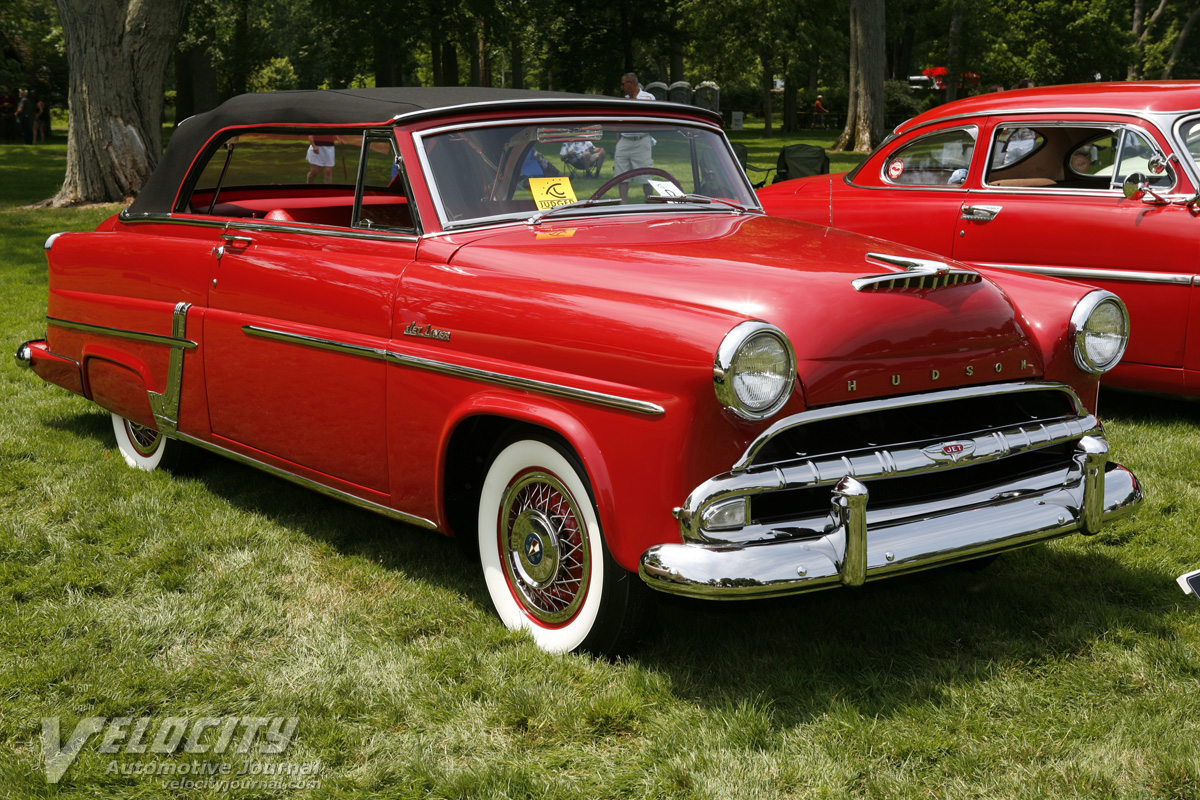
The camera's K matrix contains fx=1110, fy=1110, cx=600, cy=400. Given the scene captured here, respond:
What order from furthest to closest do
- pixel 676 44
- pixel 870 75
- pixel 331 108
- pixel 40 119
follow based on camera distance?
pixel 676 44 < pixel 40 119 < pixel 870 75 < pixel 331 108

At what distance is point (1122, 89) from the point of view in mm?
6242

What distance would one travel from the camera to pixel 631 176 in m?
4.11

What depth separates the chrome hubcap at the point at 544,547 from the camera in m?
3.25

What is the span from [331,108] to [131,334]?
1481 mm

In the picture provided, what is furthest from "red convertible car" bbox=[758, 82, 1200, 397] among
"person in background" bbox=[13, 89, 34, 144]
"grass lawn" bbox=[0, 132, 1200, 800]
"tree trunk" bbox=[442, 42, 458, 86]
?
"person in background" bbox=[13, 89, 34, 144]

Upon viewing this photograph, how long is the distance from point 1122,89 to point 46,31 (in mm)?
50264

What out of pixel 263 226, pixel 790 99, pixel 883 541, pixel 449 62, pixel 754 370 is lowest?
pixel 883 541

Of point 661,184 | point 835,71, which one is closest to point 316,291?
point 661,184

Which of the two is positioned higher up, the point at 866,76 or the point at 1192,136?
the point at 866,76

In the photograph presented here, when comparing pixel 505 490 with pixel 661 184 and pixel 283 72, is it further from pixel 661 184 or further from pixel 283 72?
pixel 283 72

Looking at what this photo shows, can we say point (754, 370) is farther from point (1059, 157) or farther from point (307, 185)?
point (1059, 157)

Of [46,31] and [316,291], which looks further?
[46,31]

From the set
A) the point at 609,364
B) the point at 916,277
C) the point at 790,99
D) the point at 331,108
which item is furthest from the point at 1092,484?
the point at 790,99

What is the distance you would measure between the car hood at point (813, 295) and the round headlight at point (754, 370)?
10 cm
